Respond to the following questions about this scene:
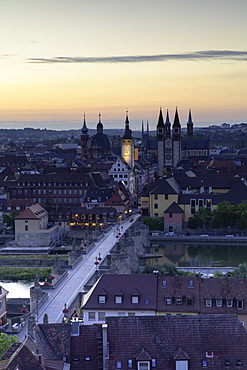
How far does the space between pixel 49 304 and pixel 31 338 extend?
10.2 m

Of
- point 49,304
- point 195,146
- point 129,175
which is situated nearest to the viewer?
point 49,304

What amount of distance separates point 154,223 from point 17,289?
69.4 feet

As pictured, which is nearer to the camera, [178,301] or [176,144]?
[178,301]

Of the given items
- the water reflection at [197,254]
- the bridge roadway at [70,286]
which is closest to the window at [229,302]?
the bridge roadway at [70,286]

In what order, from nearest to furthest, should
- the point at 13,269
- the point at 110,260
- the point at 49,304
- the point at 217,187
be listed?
the point at 49,304
the point at 110,260
the point at 13,269
the point at 217,187

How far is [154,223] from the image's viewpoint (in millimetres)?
52938

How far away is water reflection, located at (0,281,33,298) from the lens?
104 ft

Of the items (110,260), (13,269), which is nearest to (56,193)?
(13,269)

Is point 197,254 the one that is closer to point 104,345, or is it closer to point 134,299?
point 134,299

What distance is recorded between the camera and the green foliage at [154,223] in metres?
52.8

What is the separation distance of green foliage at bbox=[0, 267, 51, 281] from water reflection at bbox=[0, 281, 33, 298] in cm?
62

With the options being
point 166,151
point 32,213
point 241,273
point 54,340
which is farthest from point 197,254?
point 166,151

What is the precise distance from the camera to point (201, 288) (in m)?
22.3

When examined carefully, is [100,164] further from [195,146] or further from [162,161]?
[195,146]
